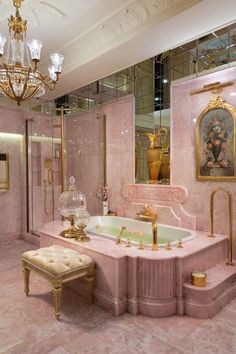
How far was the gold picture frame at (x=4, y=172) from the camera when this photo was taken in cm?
520

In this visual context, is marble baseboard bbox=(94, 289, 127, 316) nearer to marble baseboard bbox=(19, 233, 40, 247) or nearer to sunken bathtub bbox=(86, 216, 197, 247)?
sunken bathtub bbox=(86, 216, 197, 247)

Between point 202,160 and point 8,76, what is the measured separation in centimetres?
261

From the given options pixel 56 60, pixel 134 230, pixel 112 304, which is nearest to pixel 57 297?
pixel 112 304

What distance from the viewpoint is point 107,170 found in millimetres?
A: 5062

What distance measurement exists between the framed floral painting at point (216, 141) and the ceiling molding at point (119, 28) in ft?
4.48

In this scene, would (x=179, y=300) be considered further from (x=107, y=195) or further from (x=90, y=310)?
(x=107, y=195)

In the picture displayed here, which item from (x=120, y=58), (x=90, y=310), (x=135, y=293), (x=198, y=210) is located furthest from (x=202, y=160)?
(x=90, y=310)

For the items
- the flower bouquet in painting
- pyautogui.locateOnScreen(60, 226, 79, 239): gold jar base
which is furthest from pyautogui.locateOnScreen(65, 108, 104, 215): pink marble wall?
the flower bouquet in painting

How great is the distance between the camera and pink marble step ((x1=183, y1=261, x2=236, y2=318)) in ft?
8.21

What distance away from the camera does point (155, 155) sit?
14.0 feet

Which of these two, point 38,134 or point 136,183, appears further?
point 38,134

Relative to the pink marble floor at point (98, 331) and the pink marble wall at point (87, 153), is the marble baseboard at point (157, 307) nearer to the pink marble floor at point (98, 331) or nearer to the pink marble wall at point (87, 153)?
the pink marble floor at point (98, 331)

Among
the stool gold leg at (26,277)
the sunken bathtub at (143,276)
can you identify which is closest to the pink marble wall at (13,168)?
the stool gold leg at (26,277)

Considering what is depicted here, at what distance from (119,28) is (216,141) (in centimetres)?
186
